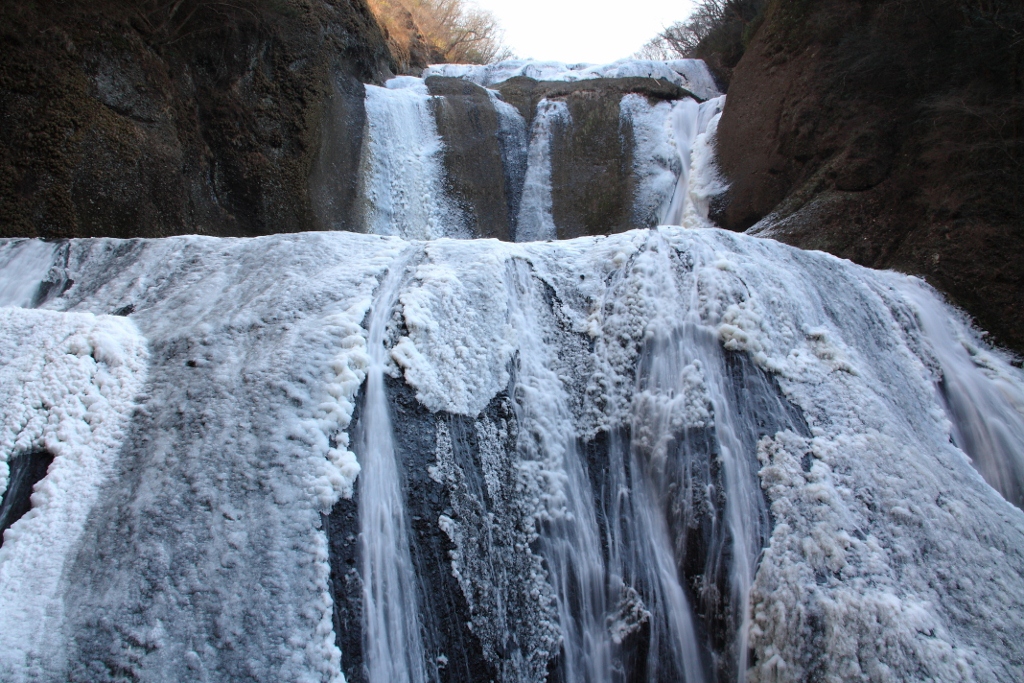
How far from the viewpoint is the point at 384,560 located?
1760 mm

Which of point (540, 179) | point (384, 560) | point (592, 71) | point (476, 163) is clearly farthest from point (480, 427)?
point (592, 71)

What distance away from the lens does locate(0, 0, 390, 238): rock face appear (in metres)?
3.83

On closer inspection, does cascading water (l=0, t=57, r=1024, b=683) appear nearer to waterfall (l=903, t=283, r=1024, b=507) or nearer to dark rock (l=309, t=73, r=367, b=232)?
waterfall (l=903, t=283, r=1024, b=507)

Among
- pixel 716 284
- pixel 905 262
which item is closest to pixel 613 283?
pixel 716 284

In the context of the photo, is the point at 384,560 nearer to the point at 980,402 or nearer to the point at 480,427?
the point at 480,427

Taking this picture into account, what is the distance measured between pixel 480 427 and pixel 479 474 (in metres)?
0.19

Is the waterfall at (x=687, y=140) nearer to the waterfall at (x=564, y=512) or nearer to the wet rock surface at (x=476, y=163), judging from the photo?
the wet rock surface at (x=476, y=163)

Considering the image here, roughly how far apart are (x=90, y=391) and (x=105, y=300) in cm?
89

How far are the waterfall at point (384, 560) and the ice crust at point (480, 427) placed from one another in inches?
3.3

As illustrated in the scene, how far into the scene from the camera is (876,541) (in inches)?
72.0

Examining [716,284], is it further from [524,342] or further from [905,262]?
[905,262]

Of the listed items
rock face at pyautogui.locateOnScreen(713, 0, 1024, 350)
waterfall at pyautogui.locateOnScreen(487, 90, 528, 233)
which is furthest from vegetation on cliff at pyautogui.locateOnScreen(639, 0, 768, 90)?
waterfall at pyautogui.locateOnScreen(487, 90, 528, 233)

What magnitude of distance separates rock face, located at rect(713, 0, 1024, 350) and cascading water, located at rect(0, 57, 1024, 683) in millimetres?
1737

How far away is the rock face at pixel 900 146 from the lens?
390 cm
